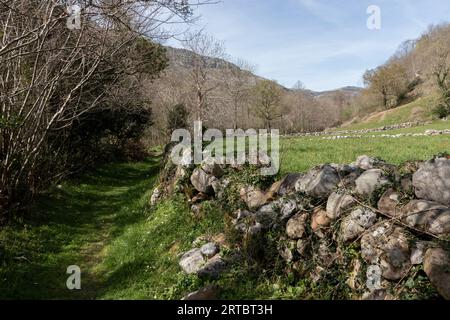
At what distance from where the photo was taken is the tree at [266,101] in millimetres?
55125

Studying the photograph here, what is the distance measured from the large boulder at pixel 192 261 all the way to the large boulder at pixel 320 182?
224 cm

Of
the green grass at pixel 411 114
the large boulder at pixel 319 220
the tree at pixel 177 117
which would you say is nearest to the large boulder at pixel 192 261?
the large boulder at pixel 319 220

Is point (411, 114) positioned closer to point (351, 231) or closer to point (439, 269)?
point (351, 231)

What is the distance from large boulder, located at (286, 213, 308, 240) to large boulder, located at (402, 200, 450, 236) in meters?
1.69

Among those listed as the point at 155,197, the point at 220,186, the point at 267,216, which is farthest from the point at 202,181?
the point at 267,216

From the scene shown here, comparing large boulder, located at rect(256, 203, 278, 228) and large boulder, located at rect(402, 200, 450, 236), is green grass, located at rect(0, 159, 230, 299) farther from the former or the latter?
large boulder, located at rect(402, 200, 450, 236)

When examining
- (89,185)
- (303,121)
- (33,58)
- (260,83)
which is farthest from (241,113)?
(33,58)

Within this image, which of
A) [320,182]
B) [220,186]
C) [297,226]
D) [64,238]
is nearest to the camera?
[297,226]

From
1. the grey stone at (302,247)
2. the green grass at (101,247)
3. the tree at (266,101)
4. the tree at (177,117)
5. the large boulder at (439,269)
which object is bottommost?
the green grass at (101,247)

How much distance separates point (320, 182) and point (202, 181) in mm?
4271

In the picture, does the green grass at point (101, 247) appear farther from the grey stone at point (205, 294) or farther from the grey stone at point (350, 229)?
the grey stone at point (350, 229)

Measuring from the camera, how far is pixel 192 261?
7223 millimetres

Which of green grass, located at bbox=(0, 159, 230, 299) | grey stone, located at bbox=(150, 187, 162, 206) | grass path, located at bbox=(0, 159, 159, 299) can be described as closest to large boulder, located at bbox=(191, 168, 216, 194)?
green grass, located at bbox=(0, 159, 230, 299)

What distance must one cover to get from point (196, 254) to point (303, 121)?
67.3m
